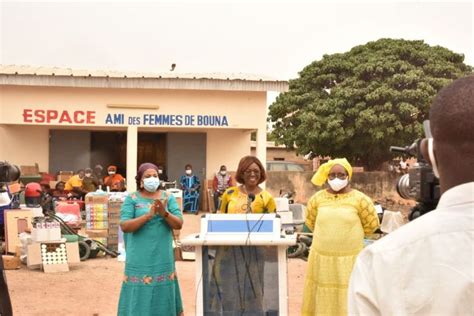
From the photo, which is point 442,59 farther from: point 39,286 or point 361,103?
point 39,286

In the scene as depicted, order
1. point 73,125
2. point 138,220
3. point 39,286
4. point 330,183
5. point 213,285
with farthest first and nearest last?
point 73,125
point 39,286
point 330,183
point 138,220
point 213,285

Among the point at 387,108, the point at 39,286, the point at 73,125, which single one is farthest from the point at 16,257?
the point at 387,108

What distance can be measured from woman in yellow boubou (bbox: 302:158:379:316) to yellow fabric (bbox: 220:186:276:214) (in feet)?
1.34

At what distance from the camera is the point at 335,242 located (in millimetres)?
4668

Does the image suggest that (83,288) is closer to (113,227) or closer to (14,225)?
(14,225)

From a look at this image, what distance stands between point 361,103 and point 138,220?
18023 mm

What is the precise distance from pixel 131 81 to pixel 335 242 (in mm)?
12140

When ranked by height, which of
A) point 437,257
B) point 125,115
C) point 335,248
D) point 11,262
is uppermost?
point 125,115

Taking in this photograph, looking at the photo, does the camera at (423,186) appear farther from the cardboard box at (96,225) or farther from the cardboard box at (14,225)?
the cardboard box at (96,225)

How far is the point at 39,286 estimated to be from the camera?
24.8ft

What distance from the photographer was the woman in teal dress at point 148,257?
4625 mm

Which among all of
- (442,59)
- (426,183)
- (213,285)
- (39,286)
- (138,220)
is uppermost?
(442,59)

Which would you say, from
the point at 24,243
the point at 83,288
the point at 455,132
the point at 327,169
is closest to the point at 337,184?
the point at 327,169

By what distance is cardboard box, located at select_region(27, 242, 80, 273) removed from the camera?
8461 millimetres
